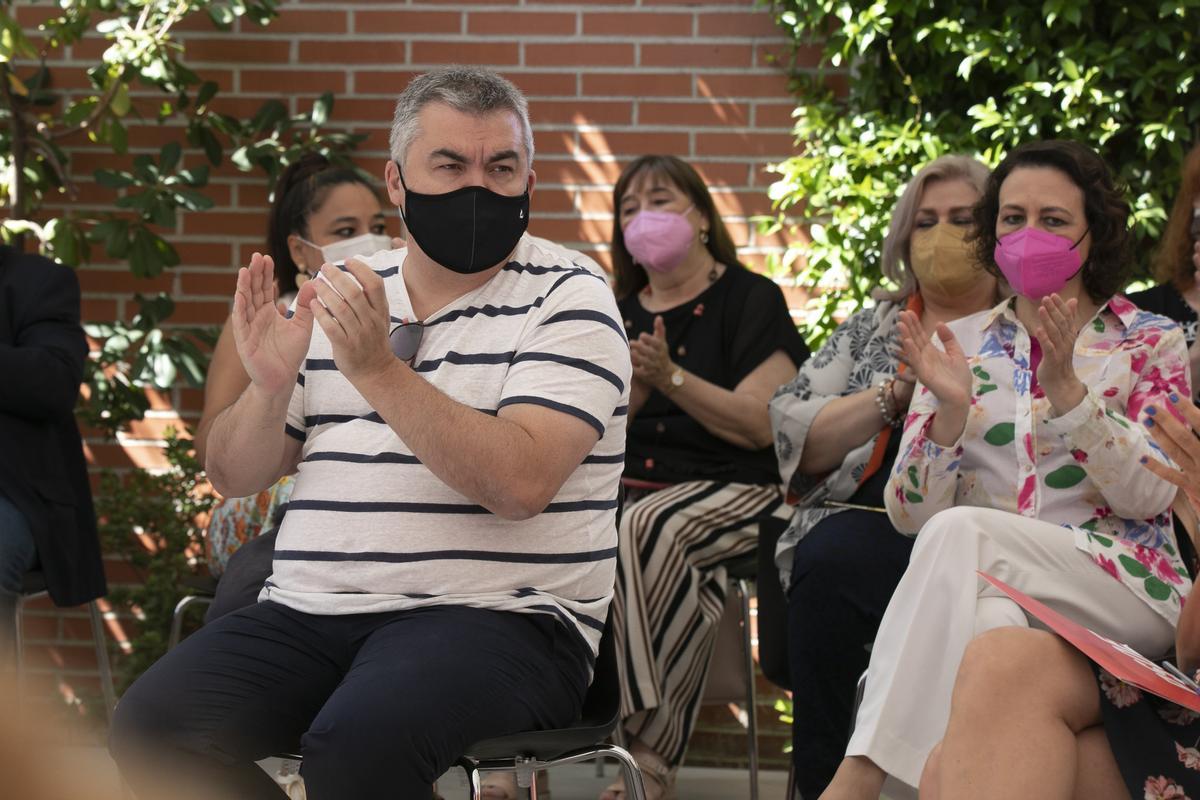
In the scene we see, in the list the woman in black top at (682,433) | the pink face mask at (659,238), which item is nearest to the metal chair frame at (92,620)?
the woman in black top at (682,433)

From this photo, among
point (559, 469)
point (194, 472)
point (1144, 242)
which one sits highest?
point (1144, 242)

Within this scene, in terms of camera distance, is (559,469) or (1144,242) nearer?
(559,469)

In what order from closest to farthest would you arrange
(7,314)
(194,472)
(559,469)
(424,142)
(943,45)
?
(559,469) → (424,142) → (7,314) → (943,45) → (194,472)

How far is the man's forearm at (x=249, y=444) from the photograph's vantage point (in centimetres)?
209

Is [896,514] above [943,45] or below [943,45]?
below

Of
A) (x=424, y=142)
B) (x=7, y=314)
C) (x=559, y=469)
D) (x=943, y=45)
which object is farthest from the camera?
(x=943, y=45)

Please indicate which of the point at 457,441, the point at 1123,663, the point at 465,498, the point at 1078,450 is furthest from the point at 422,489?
the point at 1078,450

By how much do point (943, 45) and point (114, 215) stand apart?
2480 millimetres

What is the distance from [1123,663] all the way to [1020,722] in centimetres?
16

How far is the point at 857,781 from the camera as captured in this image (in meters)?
2.17

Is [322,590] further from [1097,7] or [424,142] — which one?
[1097,7]

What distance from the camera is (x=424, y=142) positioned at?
217 cm

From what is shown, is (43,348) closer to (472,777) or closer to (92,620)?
(92,620)

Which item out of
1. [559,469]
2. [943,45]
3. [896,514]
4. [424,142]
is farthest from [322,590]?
[943,45]
